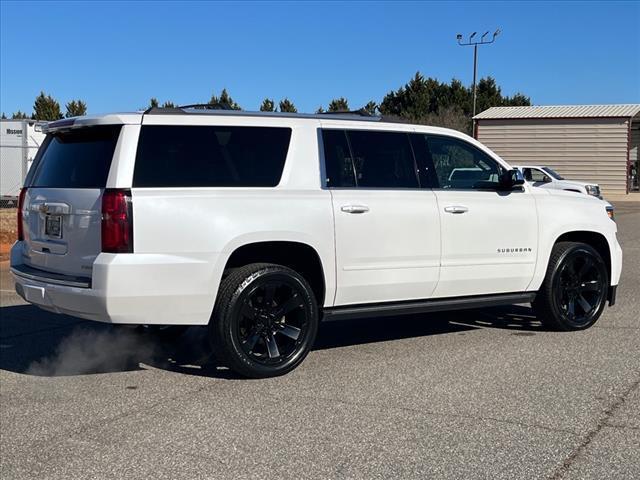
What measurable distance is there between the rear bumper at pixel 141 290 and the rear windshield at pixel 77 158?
640 mm

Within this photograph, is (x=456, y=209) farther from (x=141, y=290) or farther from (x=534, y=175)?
(x=534, y=175)

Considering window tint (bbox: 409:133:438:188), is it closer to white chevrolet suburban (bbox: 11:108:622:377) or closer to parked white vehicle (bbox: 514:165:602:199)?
white chevrolet suburban (bbox: 11:108:622:377)

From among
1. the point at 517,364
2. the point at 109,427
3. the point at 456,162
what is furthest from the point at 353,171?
the point at 109,427

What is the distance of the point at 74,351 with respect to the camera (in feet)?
22.7

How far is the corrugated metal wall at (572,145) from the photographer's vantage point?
4097 centimetres

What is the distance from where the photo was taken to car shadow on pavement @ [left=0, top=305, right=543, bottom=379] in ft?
21.0

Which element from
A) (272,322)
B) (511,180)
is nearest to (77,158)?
(272,322)

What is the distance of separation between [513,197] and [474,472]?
137 inches

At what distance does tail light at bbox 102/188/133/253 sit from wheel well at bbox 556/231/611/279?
4.28m

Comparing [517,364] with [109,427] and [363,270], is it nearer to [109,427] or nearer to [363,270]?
[363,270]

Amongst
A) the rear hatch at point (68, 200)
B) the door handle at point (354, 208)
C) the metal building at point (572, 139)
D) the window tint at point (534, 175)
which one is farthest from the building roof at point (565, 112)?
the rear hatch at point (68, 200)

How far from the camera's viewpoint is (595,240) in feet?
25.0

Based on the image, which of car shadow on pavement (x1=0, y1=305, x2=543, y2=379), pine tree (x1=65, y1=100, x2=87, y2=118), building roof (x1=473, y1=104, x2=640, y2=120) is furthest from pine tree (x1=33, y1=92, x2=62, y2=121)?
car shadow on pavement (x1=0, y1=305, x2=543, y2=379)

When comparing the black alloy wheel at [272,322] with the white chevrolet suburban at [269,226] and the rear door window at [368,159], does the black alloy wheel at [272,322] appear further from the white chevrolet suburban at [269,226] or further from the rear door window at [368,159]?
the rear door window at [368,159]
